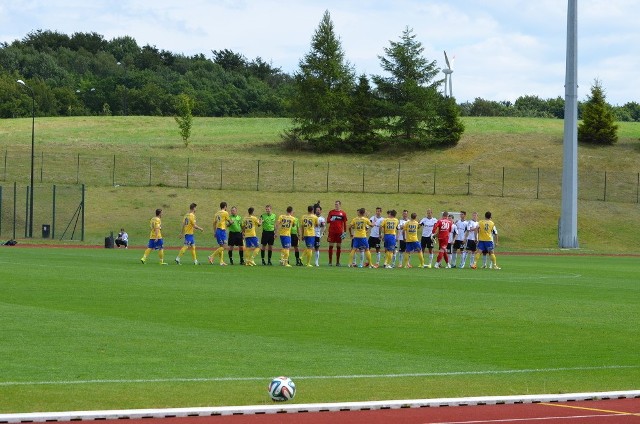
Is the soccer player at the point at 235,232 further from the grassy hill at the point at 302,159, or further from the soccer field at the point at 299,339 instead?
the grassy hill at the point at 302,159

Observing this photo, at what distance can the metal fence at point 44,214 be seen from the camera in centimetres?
6412

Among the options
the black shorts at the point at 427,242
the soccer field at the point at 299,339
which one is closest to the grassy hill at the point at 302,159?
the black shorts at the point at 427,242

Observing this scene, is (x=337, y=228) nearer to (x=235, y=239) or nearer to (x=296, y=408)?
(x=235, y=239)

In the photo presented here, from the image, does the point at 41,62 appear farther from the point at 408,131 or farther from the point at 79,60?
the point at 408,131

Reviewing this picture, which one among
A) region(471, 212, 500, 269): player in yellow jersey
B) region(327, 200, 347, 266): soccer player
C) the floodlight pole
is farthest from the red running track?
the floodlight pole

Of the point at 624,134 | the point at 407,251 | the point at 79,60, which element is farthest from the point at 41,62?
the point at 407,251

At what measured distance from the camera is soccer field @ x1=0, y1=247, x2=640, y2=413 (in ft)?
38.5

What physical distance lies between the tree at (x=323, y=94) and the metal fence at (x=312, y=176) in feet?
24.8

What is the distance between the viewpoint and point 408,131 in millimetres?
101000

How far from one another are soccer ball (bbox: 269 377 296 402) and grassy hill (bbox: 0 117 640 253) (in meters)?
52.2

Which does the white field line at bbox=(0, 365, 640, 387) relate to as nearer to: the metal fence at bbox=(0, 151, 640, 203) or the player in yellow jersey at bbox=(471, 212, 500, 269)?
the player in yellow jersey at bbox=(471, 212, 500, 269)

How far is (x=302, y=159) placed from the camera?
97.1m

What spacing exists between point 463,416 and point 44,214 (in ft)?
205

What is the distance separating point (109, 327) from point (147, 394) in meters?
6.02
